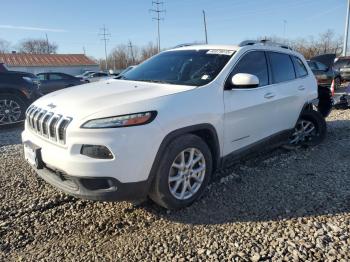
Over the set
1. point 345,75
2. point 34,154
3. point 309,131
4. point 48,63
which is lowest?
point 309,131

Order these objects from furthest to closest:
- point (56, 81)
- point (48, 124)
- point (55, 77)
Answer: point (55, 77), point (56, 81), point (48, 124)

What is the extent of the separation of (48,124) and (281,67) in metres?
3.30

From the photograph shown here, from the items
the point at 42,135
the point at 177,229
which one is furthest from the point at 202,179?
the point at 42,135

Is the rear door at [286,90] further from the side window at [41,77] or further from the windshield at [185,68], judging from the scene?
the side window at [41,77]

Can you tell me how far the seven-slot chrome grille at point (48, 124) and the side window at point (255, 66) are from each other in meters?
1.94

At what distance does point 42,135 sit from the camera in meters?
3.12

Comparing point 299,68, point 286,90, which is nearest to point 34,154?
point 286,90

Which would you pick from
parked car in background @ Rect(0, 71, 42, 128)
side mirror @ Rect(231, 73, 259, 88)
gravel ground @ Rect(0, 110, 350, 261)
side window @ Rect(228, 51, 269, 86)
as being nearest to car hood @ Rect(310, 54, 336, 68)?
side window @ Rect(228, 51, 269, 86)

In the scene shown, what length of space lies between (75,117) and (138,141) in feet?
1.90

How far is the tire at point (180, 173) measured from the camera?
2.97 m

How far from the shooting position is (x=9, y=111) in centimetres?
776

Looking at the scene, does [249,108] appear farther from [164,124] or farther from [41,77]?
[41,77]

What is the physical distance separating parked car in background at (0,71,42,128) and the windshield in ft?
15.2

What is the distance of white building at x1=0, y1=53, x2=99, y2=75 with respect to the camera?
51844mm
